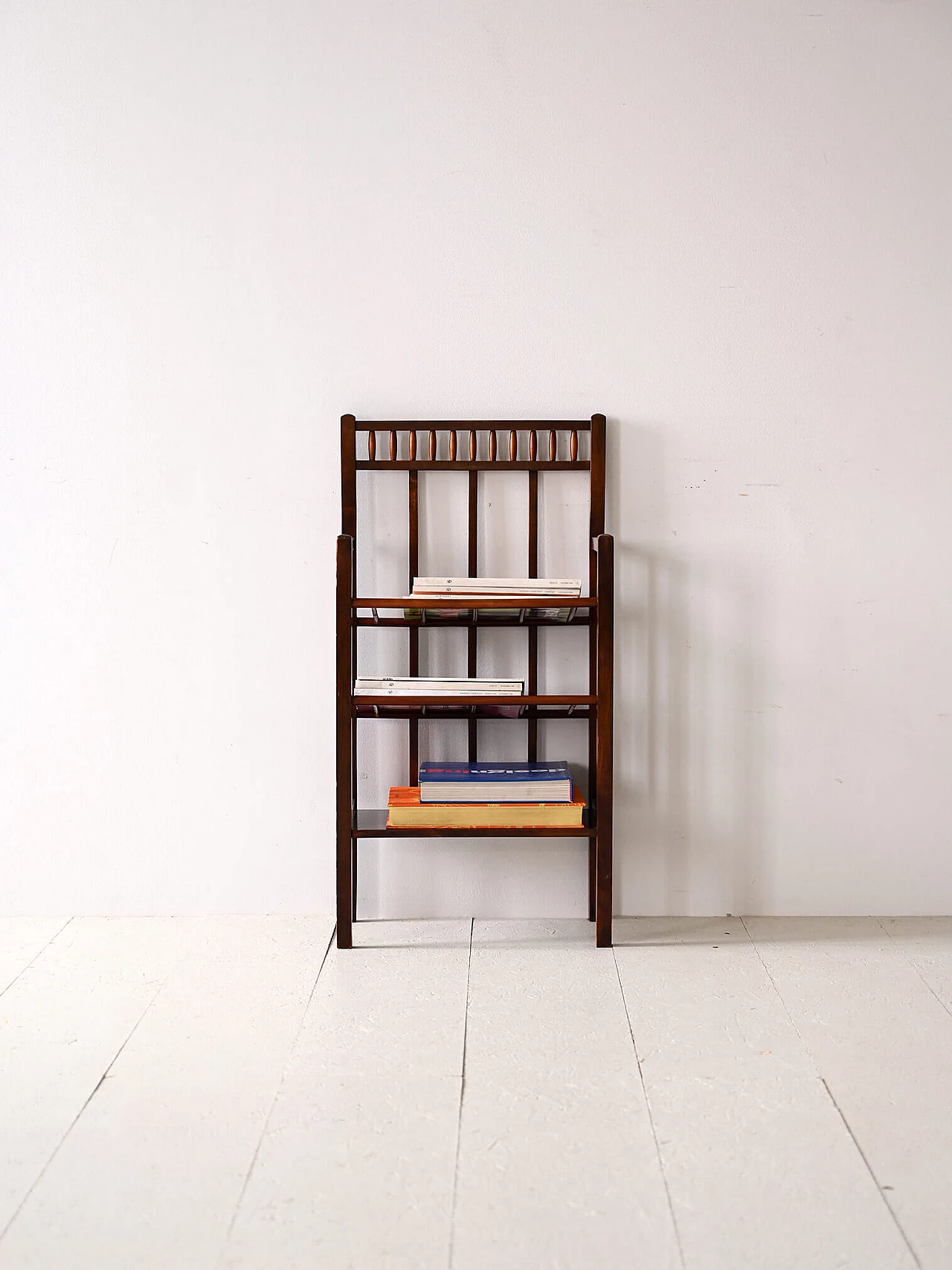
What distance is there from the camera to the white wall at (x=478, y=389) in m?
2.12

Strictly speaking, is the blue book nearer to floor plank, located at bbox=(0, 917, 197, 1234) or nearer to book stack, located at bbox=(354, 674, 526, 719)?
book stack, located at bbox=(354, 674, 526, 719)

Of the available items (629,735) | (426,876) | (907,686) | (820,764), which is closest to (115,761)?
(426,876)

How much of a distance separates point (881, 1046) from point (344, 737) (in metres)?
1.10

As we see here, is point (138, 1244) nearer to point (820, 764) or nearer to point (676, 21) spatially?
point (820, 764)

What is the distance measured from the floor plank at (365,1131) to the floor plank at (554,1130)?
0.04 metres

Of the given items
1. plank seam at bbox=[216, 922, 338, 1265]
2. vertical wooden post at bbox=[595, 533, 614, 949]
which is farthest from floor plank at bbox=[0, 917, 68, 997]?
vertical wooden post at bbox=[595, 533, 614, 949]

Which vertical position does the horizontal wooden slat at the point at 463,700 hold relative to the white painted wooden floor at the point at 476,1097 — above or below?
above

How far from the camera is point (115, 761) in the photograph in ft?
7.32

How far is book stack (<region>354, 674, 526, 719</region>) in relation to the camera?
6.37 feet

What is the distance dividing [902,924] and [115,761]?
177cm

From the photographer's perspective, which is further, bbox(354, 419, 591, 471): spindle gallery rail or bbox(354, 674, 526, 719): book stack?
bbox(354, 419, 591, 471): spindle gallery rail

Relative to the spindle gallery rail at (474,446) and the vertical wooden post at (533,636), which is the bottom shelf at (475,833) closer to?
the vertical wooden post at (533,636)

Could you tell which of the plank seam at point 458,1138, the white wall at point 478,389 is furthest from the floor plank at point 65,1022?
the plank seam at point 458,1138

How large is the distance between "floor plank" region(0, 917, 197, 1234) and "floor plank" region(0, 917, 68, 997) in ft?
0.06
